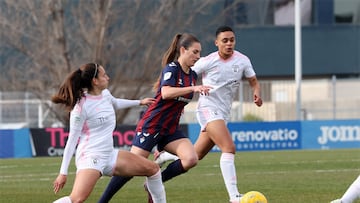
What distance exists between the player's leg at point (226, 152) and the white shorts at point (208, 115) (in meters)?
0.06

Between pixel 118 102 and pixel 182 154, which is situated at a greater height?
pixel 118 102

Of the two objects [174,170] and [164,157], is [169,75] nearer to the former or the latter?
[174,170]

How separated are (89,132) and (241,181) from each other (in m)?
6.89

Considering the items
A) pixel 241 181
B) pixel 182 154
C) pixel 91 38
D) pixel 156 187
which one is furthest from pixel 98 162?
pixel 91 38

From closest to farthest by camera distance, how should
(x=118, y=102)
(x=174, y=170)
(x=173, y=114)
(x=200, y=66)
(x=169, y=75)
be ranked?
1. (x=118, y=102)
2. (x=169, y=75)
3. (x=173, y=114)
4. (x=174, y=170)
5. (x=200, y=66)

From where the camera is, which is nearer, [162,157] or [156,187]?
[156,187]

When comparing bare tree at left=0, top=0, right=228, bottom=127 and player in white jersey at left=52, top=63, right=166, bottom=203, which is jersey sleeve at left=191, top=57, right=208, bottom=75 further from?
bare tree at left=0, top=0, right=228, bottom=127

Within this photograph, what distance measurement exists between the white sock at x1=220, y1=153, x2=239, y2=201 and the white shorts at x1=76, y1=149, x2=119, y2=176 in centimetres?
236

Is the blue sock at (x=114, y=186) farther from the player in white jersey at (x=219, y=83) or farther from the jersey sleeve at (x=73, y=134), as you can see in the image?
the player in white jersey at (x=219, y=83)

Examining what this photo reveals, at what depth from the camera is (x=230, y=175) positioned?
11742mm

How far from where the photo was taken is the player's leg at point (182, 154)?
1126 centimetres

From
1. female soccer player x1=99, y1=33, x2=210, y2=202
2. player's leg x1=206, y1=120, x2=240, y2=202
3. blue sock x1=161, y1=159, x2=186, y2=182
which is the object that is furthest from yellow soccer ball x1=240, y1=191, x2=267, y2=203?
blue sock x1=161, y1=159, x2=186, y2=182

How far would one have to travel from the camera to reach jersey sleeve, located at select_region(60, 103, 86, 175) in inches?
368

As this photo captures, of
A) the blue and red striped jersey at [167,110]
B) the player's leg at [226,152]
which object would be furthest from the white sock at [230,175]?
the blue and red striped jersey at [167,110]
